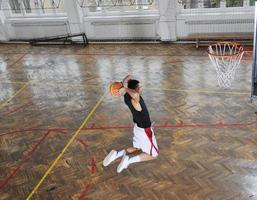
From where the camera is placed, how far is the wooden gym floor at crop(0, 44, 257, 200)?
5.45 m

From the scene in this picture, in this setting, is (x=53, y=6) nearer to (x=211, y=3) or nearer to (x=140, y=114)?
(x=211, y=3)

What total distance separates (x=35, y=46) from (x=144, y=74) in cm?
660

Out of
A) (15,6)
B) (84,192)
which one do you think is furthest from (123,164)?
(15,6)

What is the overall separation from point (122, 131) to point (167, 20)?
698 cm

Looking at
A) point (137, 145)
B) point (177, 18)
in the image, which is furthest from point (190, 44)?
point (137, 145)

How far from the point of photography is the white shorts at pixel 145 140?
18.1 ft

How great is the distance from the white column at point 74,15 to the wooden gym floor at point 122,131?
3.14 metres

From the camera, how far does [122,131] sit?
7051mm

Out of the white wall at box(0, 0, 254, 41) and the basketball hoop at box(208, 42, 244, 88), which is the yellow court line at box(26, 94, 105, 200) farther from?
the white wall at box(0, 0, 254, 41)

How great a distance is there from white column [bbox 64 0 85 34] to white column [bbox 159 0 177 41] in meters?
3.48

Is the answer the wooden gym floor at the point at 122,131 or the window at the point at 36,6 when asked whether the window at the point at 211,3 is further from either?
the window at the point at 36,6

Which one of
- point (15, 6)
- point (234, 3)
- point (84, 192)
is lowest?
point (84, 192)

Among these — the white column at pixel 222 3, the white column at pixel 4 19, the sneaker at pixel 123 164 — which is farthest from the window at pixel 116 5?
the sneaker at pixel 123 164

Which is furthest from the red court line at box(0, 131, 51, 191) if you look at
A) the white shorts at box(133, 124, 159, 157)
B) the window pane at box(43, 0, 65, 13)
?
the window pane at box(43, 0, 65, 13)
